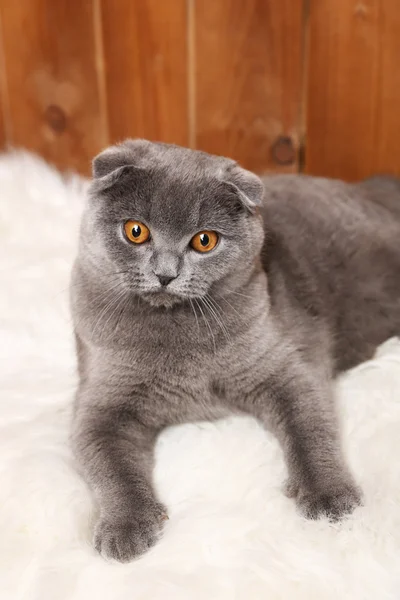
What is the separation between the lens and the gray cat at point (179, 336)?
0.99 m

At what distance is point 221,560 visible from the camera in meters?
0.88

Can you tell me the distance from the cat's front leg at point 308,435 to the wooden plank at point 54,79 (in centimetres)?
106

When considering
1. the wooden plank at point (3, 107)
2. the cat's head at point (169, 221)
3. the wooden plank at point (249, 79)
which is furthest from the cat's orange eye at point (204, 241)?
the wooden plank at point (3, 107)

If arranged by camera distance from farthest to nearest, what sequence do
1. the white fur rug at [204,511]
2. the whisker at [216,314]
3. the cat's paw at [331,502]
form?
the whisker at [216,314] → the cat's paw at [331,502] → the white fur rug at [204,511]

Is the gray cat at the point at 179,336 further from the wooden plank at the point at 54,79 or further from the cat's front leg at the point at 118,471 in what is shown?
the wooden plank at the point at 54,79

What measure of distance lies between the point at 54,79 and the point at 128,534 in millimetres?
1368

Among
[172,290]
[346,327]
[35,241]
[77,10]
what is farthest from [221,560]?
[77,10]

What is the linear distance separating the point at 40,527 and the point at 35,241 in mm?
904

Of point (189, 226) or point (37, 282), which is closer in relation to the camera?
point (189, 226)

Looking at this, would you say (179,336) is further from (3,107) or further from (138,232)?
(3,107)

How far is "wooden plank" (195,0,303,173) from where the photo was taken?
5.77 feet

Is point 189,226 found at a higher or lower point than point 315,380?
higher

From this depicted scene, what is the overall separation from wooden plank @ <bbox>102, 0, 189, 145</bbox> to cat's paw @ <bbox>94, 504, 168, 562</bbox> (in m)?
1.19

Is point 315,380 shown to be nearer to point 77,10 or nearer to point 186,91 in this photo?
point 186,91
